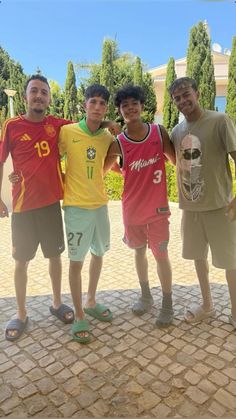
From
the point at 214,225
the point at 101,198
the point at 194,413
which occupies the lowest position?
the point at 194,413

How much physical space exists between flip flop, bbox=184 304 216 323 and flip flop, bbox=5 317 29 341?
1.43m

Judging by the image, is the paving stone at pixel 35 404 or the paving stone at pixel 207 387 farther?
the paving stone at pixel 207 387

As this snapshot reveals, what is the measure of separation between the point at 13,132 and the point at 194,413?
233cm

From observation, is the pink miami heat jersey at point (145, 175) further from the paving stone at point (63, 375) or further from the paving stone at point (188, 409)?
the paving stone at point (188, 409)

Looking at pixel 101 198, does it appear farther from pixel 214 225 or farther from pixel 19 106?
pixel 19 106

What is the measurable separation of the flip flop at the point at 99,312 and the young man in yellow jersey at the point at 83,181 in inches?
11.9

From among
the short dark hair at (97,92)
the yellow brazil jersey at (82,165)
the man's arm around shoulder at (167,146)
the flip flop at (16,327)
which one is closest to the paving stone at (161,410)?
the flip flop at (16,327)

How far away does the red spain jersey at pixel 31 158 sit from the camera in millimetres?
2709

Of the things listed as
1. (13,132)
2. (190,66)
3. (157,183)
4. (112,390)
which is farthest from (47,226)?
(190,66)

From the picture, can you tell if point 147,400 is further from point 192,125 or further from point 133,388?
point 192,125

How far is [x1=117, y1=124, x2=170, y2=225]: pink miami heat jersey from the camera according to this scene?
9.27 feet

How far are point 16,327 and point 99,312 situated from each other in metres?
0.74

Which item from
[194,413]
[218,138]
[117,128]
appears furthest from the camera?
[117,128]

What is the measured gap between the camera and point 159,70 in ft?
74.6
